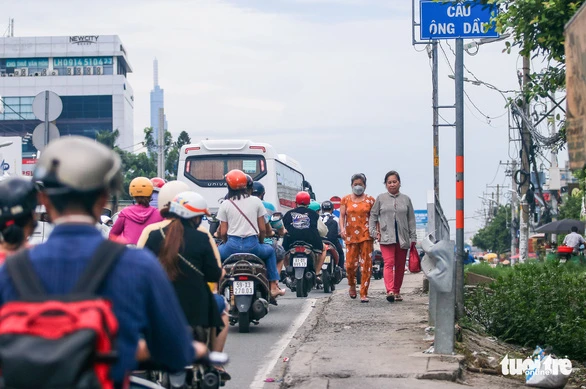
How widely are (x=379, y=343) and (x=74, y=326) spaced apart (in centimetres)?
711

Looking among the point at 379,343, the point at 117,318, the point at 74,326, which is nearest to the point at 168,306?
the point at 117,318

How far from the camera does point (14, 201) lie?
4.40 m

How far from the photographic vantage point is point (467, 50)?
18.6m

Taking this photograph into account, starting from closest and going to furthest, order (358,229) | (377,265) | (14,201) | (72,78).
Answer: (14,201)
(358,229)
(377,265)
(72,78)

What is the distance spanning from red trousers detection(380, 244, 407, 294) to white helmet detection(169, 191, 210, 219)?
7.57 metres

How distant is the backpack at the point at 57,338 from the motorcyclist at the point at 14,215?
5.45 ft

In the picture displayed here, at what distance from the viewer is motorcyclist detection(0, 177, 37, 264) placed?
4379 mm

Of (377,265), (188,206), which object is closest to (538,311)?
(188,206)

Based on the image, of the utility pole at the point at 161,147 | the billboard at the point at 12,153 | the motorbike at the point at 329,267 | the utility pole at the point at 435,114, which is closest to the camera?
the motorbike at the point at 329,267

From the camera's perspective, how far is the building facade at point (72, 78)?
388 ft

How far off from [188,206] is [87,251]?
131 inches

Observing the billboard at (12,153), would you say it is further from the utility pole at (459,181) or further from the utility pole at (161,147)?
the utility pole at (459,181)

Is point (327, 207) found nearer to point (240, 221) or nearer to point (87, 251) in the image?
point (240, 221)

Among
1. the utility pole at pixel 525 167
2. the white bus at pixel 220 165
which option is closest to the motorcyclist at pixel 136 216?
the white bus at pixel 220 165
